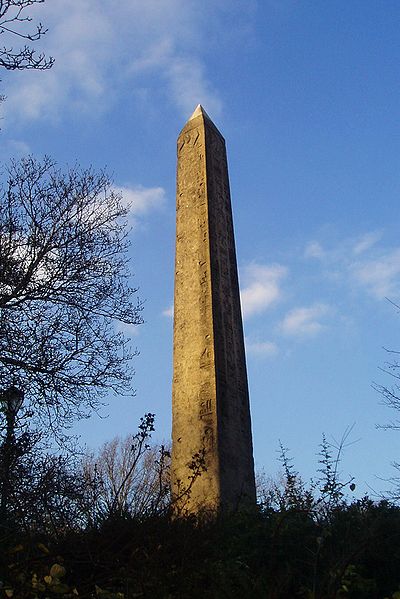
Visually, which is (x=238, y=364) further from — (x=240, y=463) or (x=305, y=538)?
(x=305, y=538)

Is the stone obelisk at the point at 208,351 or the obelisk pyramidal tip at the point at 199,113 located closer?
the stone obelisk at the point at 208,351

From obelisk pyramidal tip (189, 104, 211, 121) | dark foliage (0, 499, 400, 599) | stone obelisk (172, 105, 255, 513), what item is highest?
obelisk pyramidal tip (189, 104, 211, 121)

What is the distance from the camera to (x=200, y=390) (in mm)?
8156

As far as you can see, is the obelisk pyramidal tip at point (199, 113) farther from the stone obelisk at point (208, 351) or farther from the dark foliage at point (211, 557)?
the dark foliage at point (211, 557)

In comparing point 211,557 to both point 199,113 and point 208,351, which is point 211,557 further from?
point 199,113

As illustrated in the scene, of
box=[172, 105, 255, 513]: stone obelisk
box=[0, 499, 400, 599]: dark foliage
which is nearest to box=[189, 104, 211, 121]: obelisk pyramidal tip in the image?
box=[172, 105, 255, 513]: stone obelisk

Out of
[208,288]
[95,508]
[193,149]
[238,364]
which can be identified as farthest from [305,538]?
[193,149]

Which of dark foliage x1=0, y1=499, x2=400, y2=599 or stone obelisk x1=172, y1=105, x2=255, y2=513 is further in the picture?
stone obelisk x1=172, y1=105, x2=255, y2=513

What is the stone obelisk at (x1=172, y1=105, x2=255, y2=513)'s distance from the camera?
7.64 m

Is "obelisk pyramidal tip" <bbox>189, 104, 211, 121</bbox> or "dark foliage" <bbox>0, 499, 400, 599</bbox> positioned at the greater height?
"obelisk pyramidal tip" <bbox>189, 104, 211, 121</bbox>

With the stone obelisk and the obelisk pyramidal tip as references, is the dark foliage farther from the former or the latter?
the obelisk pyramidal tip

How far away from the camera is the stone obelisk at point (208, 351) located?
25.1 ft

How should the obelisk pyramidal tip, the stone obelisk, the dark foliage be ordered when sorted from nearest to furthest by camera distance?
the dark foliage, the stone obelisk, the obelisk pyramidal tip

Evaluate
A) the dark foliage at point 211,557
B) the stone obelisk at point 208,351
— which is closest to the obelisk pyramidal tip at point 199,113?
the stone obelisk at point 208,351
